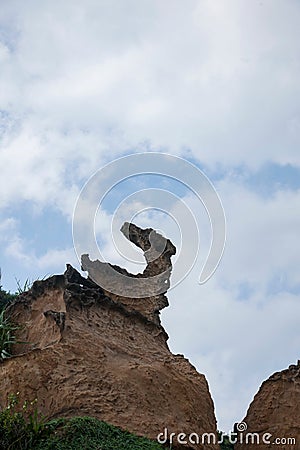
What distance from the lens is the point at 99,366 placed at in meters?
9.95

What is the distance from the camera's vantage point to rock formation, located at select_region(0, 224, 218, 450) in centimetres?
939

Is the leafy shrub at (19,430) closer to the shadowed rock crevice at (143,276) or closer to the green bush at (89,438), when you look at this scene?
the green bush at (89,438)

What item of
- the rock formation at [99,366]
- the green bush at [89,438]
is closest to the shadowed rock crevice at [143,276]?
the rock formation at [99,366]

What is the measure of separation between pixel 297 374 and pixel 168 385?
3187 millimetres

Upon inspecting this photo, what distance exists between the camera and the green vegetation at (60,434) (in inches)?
326

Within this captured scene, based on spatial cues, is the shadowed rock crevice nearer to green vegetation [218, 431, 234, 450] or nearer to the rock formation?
the rock formation

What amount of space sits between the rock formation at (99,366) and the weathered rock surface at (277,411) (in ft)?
5.43

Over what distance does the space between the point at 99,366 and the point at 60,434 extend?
164 cm

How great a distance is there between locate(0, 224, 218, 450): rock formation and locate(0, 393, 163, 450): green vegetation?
31cm

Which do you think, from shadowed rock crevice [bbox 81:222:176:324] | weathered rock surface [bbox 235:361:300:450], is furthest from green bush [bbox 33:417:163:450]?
shadowed rock crevice [bbox 81:222:176:324]

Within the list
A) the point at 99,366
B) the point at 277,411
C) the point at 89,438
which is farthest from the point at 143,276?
the point at 89,438

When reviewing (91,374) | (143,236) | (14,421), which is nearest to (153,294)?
(143,236)

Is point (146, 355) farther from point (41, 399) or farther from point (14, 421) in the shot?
point (14, 421)

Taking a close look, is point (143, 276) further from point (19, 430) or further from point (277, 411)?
point (19, 430)
